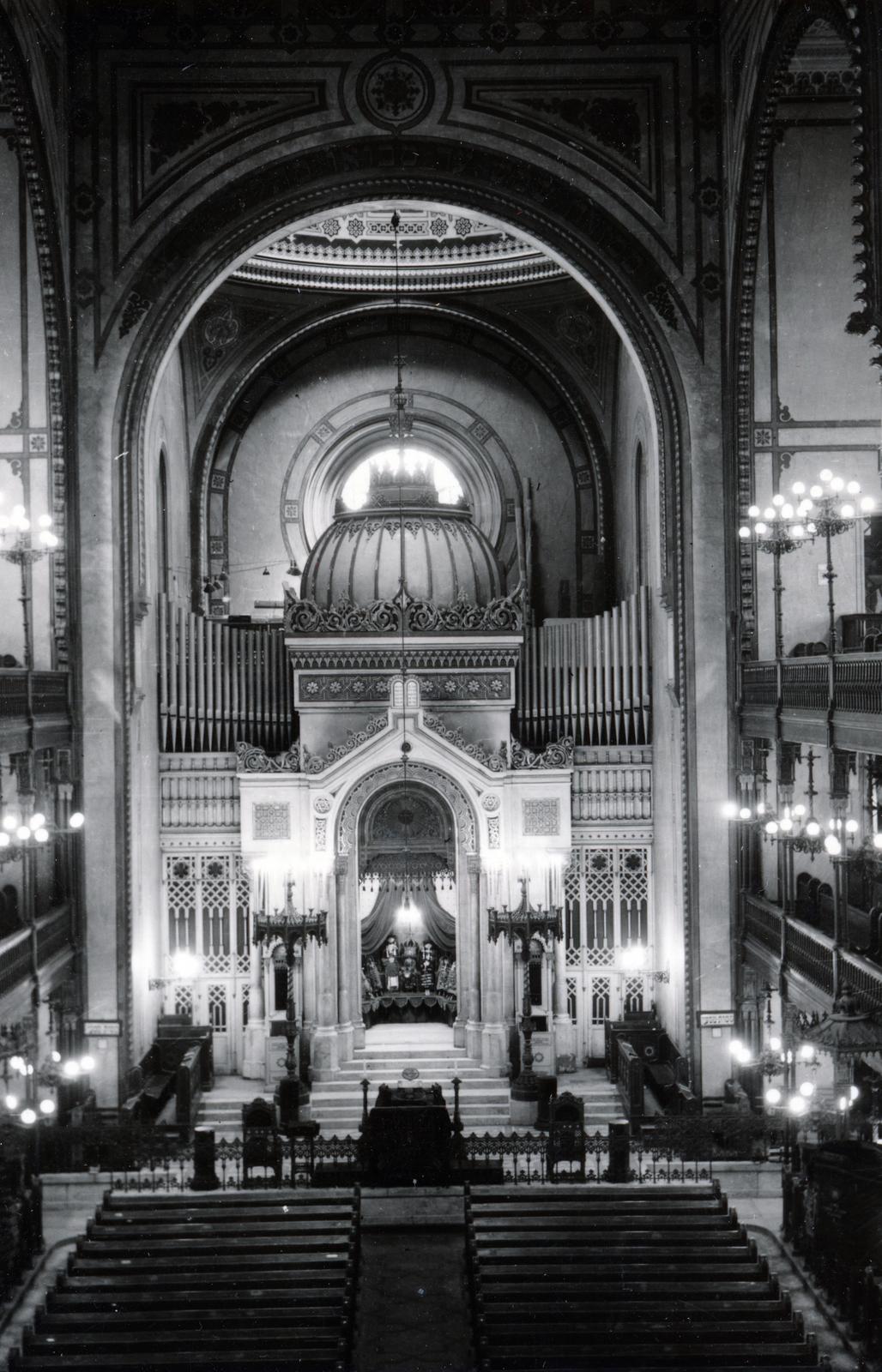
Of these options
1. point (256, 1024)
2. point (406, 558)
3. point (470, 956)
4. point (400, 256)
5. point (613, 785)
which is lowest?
point (256, 1024)

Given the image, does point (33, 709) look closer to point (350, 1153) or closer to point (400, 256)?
point (350, 1153)

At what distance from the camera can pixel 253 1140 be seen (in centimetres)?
1798

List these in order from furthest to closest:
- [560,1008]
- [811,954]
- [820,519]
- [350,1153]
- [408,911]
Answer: [408,911], [560,1008], [350,1153], [811,954], [820,519]

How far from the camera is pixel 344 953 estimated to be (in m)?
22.1

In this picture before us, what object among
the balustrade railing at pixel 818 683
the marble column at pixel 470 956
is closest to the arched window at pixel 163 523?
the marble column at pixel 470 956

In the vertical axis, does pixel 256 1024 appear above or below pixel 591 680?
below

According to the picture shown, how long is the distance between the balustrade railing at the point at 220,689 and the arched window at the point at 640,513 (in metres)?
5.91

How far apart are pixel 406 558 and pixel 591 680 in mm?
3366

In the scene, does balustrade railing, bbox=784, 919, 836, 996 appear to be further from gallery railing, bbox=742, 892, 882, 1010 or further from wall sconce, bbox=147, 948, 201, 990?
wall sconce, bbox=147, 948, 201, 990

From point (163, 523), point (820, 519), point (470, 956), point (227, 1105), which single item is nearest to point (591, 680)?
point (470, 956)

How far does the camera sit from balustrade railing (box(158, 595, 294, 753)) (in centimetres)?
2244

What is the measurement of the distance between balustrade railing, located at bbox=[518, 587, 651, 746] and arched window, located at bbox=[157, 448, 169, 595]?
19.2 feet

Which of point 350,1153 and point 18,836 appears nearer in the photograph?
point 18,836

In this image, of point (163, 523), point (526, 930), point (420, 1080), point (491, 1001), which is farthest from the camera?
point (163, 523)
